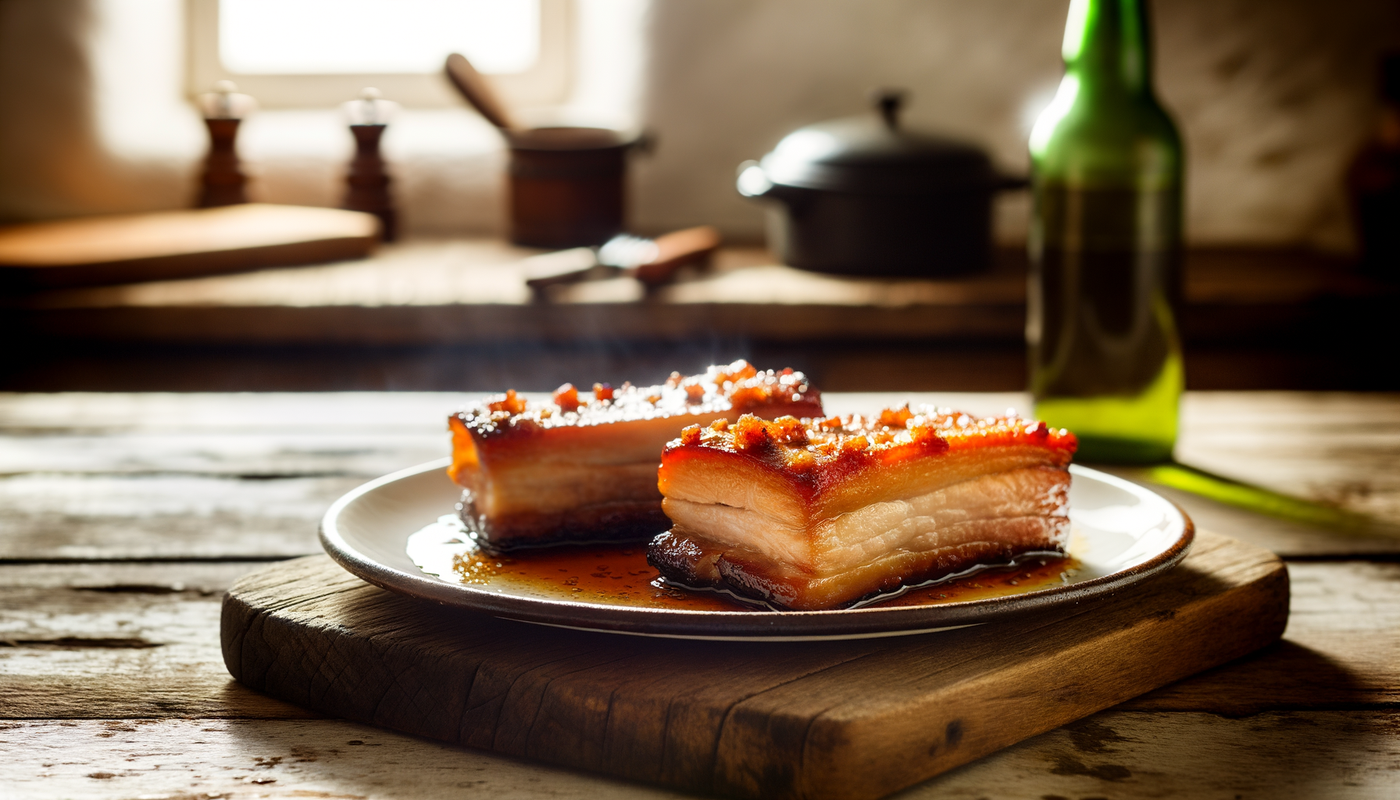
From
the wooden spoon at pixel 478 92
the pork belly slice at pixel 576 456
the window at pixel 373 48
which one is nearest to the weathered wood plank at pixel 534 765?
the pork belly slice at pixel 576 456

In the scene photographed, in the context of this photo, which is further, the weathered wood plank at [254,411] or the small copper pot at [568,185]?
→ the small copper pot at [568,185]

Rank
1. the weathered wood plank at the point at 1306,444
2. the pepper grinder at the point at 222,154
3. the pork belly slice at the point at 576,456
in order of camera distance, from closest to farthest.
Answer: the pork belly slice at the point at 576,456 → the weathered wood plank at the point at 1306,444 → the pepper grinder at the point at 222,154

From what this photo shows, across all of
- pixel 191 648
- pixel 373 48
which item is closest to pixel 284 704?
pixel 191 648

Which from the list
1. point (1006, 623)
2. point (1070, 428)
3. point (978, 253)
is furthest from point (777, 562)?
point (978, 253)

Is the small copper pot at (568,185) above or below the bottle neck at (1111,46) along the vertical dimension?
below

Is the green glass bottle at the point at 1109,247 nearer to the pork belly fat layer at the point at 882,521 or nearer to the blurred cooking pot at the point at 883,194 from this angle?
the pork belly fat layer at the point at 882,521

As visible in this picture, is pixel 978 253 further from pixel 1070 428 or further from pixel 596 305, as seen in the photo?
pixel 1070 428

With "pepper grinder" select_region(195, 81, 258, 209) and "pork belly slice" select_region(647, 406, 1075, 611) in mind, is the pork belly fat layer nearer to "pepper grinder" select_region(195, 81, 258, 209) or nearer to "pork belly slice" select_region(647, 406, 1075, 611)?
"pork belly slice" select_region(647, 406, 1075, 611)
